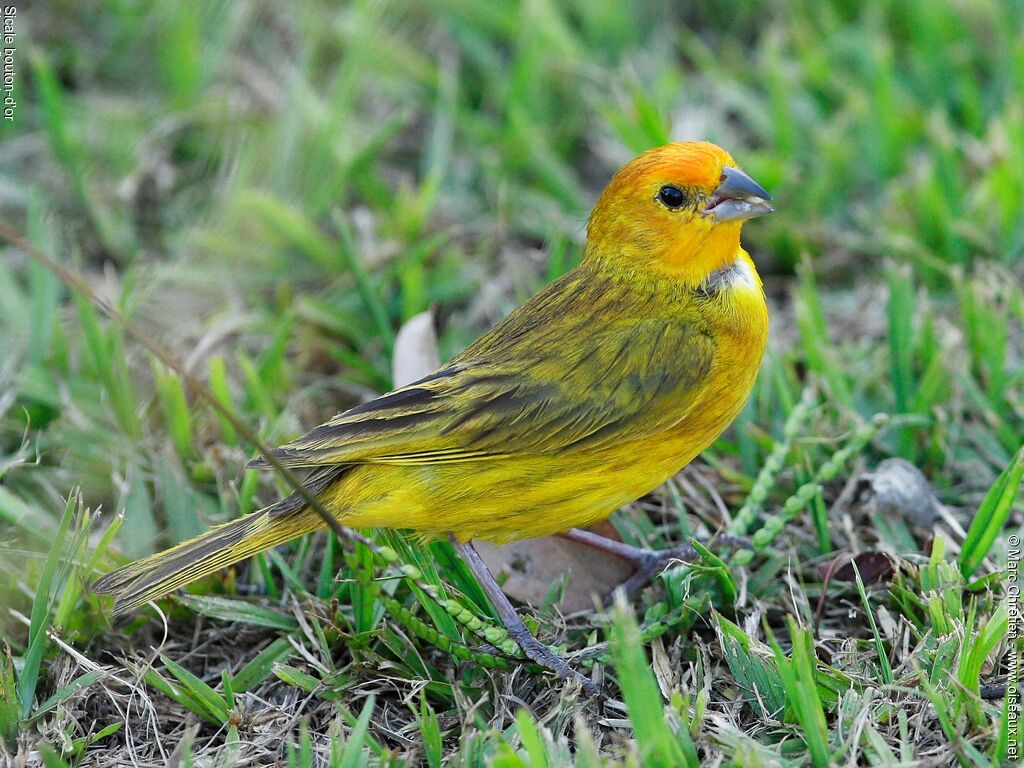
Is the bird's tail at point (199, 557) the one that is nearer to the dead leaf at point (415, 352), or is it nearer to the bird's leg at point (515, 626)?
the bird's leg at point (515, 626)

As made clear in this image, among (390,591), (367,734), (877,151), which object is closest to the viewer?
(367,734)

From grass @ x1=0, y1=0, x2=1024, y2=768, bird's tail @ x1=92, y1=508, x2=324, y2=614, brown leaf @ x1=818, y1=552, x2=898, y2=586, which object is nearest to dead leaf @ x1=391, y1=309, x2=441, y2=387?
grass @ x1=0, y1=0, x2=1024, y2=768

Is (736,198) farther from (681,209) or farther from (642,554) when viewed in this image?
(642,554)

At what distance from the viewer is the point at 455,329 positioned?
4.33 m

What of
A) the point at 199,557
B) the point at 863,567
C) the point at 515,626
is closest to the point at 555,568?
the point at 515,626

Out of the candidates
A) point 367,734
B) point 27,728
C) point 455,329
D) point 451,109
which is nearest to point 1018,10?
point 451,109

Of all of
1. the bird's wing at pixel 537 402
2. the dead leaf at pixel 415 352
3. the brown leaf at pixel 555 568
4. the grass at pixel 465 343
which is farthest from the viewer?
the dead leaf at pixel 415 352

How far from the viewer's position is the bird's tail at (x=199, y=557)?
3.00m

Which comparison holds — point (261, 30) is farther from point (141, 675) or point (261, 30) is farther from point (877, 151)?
point (141, 675)

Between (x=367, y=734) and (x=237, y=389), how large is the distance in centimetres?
161

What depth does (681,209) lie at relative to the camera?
129 inches

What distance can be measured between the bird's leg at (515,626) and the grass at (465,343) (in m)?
0.05

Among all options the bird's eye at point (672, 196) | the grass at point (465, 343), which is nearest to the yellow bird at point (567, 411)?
the bird's eye at point (672, 196)

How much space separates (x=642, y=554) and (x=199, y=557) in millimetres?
1221
